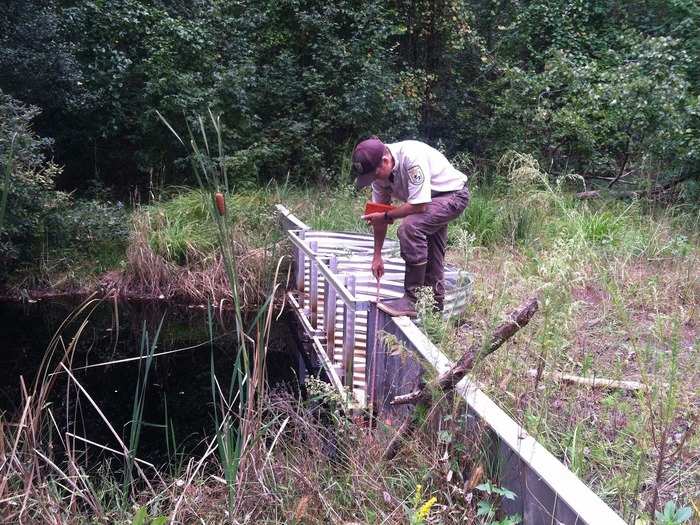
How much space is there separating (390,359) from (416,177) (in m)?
1.05

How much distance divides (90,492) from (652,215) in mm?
6530

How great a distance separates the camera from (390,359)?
3.50 m

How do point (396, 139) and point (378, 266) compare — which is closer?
point (378, 266)

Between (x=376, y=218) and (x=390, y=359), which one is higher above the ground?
(x=376, y=218)

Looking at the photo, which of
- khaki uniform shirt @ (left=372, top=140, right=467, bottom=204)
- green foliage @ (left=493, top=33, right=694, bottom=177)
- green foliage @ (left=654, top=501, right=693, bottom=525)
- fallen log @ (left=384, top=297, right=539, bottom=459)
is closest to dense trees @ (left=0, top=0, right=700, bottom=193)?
green foliage @ (left=493, top=33, right=694, bottom=177)

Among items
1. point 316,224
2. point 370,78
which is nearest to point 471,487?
point 316,224

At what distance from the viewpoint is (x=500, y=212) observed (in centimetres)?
706

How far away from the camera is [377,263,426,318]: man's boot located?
3.75m

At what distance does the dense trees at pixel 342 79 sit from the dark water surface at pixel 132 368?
2.79 metres

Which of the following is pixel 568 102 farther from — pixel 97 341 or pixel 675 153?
pixel 97 341

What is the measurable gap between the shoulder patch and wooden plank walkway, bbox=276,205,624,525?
598 mm

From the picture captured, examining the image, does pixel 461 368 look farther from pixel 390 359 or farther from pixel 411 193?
pixel 411 193

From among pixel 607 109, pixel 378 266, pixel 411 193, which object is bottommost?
pixel 378 266

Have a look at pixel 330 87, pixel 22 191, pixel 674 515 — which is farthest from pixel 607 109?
pixel 674 515
